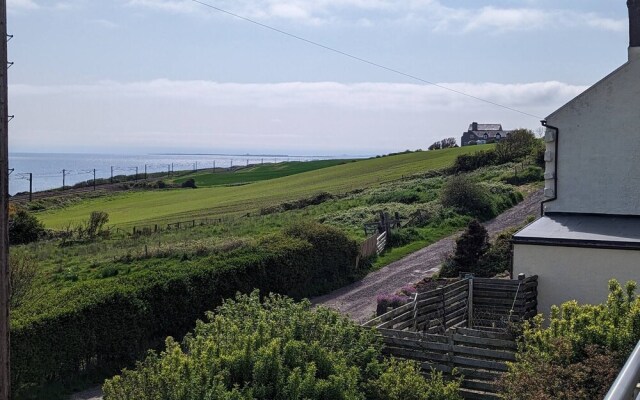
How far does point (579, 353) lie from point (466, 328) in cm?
483

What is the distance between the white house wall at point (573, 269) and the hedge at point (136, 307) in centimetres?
1008

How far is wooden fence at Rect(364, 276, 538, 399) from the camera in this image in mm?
11789

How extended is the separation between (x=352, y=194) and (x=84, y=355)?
148ft

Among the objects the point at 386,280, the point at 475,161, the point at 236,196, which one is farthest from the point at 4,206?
the point at 236,196

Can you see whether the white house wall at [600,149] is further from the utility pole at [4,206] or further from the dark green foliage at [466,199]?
the dark green foliage at [466,199]

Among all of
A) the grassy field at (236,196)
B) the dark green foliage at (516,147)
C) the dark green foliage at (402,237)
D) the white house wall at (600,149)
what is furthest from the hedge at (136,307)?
the dark green foliage at (516,147)

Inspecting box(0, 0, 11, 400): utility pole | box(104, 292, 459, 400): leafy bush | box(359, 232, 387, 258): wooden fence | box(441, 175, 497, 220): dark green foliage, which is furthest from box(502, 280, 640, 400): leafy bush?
box(441, 175, 497, 220): dark green foliage

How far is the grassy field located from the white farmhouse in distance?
38940 millimetres

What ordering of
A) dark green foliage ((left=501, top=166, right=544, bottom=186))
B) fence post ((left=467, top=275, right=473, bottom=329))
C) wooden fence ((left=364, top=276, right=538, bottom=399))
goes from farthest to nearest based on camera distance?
dark green foliage ((left=501, top=166, right=544, bottom=186)) → fence post ((left=467, top=275, right=473, bottom=329)) → wooden fence ((left=364, top=276, right=538, bottom=399))

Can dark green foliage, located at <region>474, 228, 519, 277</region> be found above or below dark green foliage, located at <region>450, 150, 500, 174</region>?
below

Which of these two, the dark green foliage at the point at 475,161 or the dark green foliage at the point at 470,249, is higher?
the dark green foliage at the point at 475,161

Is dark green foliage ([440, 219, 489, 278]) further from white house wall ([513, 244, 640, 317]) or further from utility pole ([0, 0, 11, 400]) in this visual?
utility pole ([0, 0, 11, 400])

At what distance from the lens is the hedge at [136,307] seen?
1705 centimetres

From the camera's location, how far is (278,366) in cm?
988
